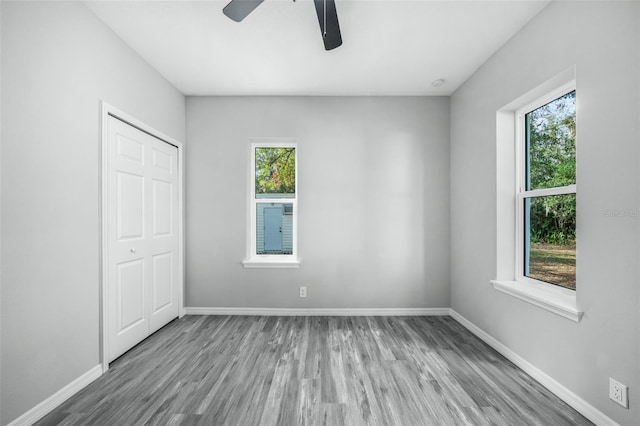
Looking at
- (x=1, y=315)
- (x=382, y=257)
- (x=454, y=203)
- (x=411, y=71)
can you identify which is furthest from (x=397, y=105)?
(x=1, y=315)

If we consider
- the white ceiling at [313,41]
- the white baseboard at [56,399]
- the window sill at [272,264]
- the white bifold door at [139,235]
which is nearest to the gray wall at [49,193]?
the white baseboard at [56,399]

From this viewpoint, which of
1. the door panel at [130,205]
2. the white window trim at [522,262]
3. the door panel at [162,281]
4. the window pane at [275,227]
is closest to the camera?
the white window trim at [522,262]

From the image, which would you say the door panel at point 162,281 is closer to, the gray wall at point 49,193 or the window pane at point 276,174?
the gray wall at point 49,193

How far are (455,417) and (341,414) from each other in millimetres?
678

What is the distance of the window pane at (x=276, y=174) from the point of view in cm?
366

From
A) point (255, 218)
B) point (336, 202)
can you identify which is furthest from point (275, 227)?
point (336, 202)

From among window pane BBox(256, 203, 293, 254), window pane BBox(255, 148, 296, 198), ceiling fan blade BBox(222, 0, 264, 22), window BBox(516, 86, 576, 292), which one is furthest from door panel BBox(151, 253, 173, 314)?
window BBox(516, 86, 576, 292)

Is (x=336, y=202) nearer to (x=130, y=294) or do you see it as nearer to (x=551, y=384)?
(x=130, y=294)

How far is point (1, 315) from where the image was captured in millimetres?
1500

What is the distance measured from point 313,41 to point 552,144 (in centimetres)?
207

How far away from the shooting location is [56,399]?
5.90 ft

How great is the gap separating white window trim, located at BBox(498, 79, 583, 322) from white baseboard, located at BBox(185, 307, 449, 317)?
112 centimetres

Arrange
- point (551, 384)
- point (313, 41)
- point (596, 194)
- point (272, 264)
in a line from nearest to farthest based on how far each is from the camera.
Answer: point (596, 194) < point (551, 384) < point (313, 41) < point (272, 264)

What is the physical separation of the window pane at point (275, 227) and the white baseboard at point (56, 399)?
6.47 ft
